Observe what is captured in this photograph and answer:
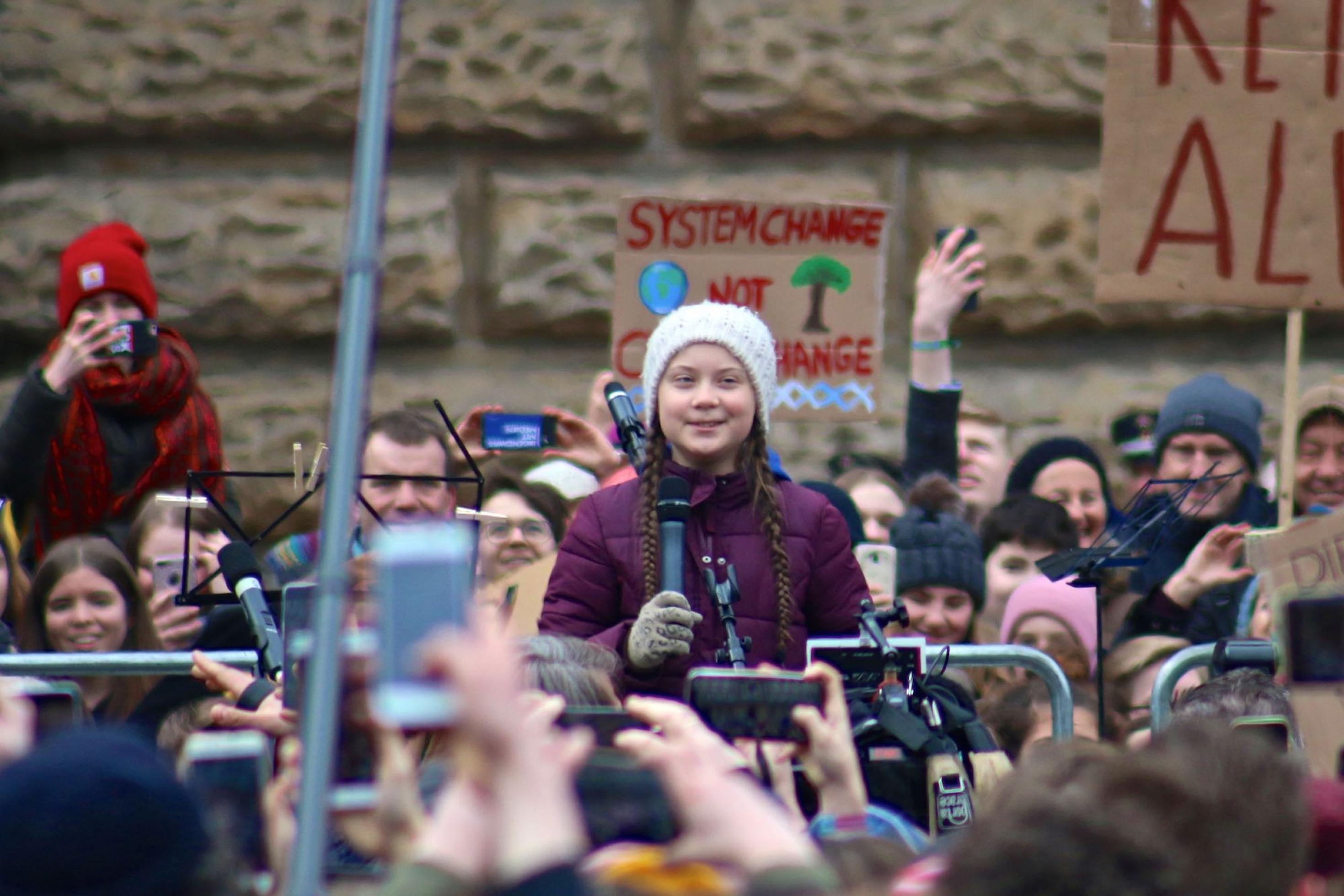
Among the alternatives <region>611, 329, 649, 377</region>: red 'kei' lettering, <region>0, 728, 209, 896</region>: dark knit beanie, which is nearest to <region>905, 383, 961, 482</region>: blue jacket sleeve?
<region>611, 329, 649, 377</region>: red 'kei' lettering

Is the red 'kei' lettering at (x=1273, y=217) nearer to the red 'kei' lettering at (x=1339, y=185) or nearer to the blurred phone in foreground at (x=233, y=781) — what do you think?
→ the red 'kei' lettering at (x=1339, y=185)

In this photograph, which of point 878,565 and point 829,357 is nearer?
point 878,565

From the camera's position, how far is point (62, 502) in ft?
14.4

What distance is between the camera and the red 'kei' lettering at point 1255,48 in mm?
3932

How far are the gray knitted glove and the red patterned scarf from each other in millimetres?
1732

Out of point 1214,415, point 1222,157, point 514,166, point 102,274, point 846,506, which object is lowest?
point 846,506

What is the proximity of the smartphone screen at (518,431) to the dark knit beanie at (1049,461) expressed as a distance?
1.48m

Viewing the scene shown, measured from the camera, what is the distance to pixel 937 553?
441 cm

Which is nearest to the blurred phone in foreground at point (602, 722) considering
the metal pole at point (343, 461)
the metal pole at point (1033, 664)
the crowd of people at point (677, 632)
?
the crowd of people at point (677, 632)

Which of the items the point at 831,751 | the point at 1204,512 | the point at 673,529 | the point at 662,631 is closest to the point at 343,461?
the point at 831,751

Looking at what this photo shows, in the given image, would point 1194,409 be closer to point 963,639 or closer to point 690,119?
point 963,639

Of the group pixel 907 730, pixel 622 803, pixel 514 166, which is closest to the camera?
pixel 622 803

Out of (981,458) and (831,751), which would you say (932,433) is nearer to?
(981,458)

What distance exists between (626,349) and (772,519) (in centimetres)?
129
